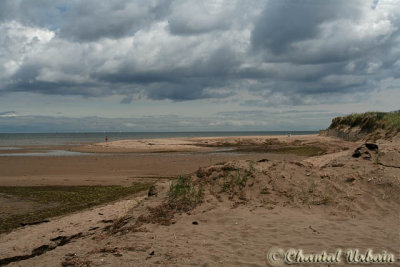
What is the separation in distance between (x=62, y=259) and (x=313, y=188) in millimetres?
5847

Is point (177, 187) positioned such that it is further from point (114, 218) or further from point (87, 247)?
point (87, 247)

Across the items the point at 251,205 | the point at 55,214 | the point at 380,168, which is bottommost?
A: the point at 55,214

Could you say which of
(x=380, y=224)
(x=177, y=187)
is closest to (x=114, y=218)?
(x=177, y=187)

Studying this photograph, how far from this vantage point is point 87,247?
607cm

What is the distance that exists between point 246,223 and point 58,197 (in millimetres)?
7663

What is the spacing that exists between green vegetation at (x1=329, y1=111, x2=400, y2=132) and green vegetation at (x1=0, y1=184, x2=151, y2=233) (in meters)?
20.3

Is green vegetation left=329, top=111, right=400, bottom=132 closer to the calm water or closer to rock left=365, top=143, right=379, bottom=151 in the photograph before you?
rock left=365, top=143, right=379, bottom=151

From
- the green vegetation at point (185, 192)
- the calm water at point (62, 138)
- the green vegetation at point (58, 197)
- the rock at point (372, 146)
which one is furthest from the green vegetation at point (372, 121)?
the calm water at point (62, 138)

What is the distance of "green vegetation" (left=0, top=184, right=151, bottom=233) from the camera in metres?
9.02

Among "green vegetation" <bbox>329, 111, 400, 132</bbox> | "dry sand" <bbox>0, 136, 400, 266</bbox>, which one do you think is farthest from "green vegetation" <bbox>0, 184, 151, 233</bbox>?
"green vegetation" <bbox>329, 111, 400, 132</bbox>

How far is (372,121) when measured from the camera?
3011cm

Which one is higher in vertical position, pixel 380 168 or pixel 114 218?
pixel 380 168

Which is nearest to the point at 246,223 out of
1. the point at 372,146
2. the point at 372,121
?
the point at 372,146

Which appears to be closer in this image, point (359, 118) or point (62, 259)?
point (62, 259)
